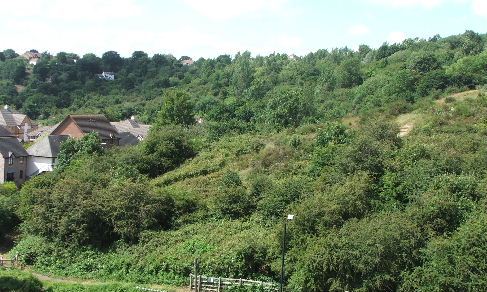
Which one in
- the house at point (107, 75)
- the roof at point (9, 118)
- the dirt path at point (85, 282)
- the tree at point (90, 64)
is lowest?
the dirt path at point (85, 282)

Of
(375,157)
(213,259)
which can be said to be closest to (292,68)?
(375,157)

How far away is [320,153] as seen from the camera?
31.0 meters

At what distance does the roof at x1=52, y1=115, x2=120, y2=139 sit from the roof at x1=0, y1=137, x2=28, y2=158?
20.8 feet

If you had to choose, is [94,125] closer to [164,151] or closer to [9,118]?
[164,151]

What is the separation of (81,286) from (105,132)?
103 feet

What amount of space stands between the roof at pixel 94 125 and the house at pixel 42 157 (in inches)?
193

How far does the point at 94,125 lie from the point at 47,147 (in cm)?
767

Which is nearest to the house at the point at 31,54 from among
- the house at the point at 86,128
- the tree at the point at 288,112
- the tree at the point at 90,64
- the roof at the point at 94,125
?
the tree at the point at 90,64

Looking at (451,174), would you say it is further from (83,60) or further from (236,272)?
(83,60)

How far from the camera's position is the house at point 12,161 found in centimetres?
4241

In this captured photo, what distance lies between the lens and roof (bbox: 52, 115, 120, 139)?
51.3 metres

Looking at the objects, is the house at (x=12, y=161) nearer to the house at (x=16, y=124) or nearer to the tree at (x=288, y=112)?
the tree at (x=288, y=112)

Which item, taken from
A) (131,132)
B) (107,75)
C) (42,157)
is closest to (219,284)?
(42,157)

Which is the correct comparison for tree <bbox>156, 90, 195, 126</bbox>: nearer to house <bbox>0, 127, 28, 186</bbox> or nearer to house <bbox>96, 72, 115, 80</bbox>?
house <bbox>0, 127, 28, 186</bbox>
